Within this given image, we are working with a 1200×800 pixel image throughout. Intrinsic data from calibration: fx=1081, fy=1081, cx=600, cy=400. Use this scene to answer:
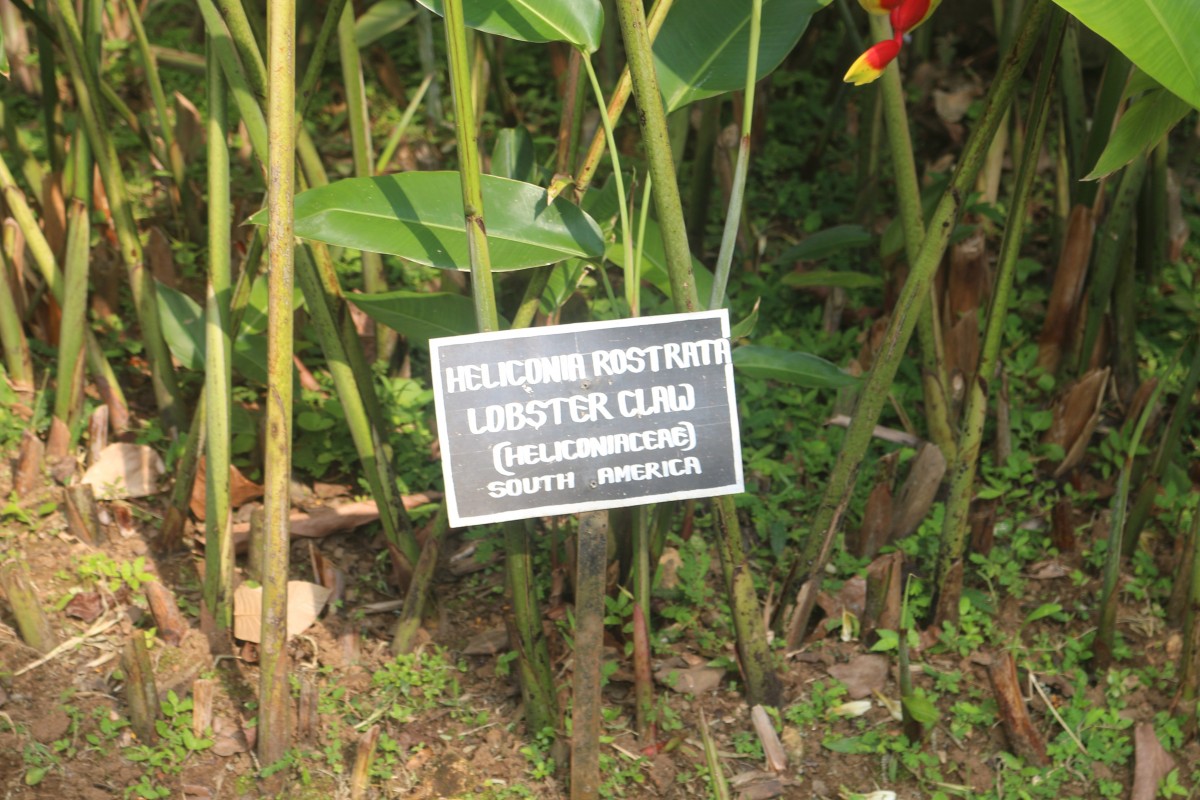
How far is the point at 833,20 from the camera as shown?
8.25ft

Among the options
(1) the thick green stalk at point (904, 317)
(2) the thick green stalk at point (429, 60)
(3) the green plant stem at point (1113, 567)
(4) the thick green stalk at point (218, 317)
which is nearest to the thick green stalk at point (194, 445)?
(4) the thick green stalk at point (218, 317)

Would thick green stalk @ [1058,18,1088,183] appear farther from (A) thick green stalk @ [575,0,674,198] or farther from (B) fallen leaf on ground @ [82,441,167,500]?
(B) fallen leaf on ground @ [82,441,167,500]

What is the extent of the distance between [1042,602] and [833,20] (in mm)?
1562

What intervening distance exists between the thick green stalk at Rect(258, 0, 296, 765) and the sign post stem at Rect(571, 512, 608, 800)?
11.3 inches

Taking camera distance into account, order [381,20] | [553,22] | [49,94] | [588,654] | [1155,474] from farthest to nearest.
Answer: [381,20] < [49,94] < [1155,474] < [588,654] < [553,22]

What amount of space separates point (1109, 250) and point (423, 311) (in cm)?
98

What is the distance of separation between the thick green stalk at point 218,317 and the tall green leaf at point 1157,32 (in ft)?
2.65

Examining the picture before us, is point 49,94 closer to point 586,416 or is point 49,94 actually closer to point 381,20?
point 381,20

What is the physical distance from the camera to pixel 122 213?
55.6 inches

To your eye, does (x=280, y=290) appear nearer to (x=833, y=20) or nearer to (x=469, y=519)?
(x=469, y=519)

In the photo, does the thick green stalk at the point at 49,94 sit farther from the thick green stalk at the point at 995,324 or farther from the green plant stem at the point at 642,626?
the thick green stalk at the point at 995,324

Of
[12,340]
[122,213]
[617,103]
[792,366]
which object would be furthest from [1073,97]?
[12,340]

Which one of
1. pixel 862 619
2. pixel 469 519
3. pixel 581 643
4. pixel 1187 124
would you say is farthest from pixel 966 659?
pixel 1187 124

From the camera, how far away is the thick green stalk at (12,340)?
4.93 feet
